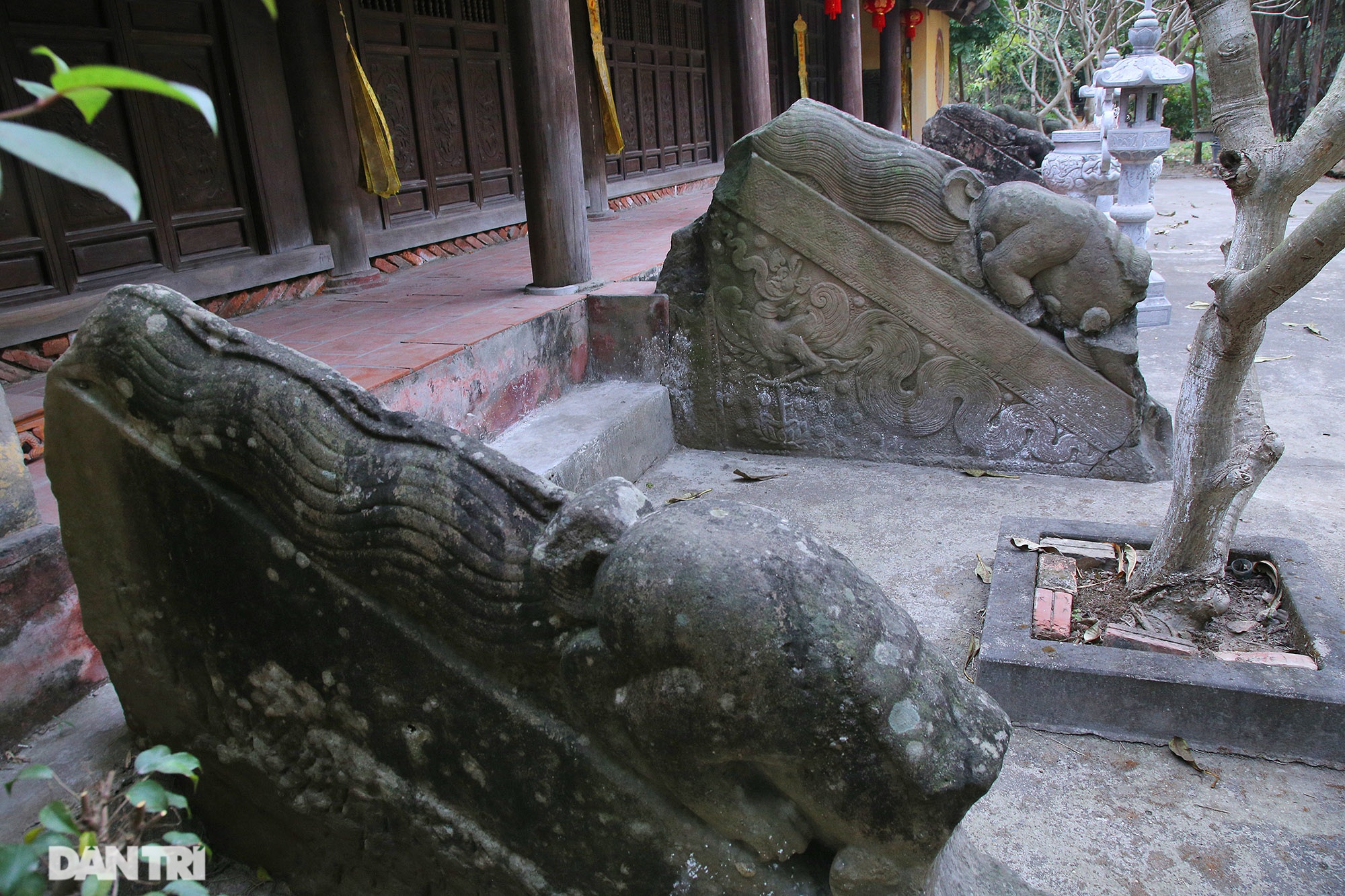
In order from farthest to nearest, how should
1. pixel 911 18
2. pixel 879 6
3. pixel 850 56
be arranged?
pixel 911 18, pixel 879 6, pixel 850 56

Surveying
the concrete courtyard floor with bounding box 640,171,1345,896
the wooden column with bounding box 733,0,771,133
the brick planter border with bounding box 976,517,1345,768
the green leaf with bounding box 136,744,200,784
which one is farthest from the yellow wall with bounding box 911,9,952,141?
the green leaf with bounding box 136,744,200,784

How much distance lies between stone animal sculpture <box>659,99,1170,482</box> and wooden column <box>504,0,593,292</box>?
0.75m

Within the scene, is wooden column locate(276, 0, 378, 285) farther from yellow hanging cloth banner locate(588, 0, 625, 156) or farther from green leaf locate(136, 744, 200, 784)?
green leaf locate(136, 744, 200, 784)

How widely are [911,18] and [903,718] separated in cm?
1416

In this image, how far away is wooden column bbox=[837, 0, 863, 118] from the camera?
30.3 ft

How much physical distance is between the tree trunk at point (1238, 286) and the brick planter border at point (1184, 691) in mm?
318

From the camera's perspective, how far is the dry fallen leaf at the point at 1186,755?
2.11m

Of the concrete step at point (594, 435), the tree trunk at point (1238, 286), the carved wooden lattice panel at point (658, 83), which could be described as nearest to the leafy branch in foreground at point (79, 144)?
the tree trunk at point (1238, 286)

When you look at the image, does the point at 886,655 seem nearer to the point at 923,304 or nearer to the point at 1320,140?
the point at 1320,140

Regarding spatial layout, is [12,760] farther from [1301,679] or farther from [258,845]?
[1301,679]

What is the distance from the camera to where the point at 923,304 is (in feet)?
12.3

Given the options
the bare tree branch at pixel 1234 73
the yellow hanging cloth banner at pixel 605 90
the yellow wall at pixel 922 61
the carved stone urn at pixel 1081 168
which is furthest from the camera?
the yellow wall at pixel 922 61

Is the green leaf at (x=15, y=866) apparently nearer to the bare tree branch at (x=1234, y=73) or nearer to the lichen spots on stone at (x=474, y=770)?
the lichen spots on stone at (x=474, y=770)

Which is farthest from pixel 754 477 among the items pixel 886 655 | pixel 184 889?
pixel 184 889
